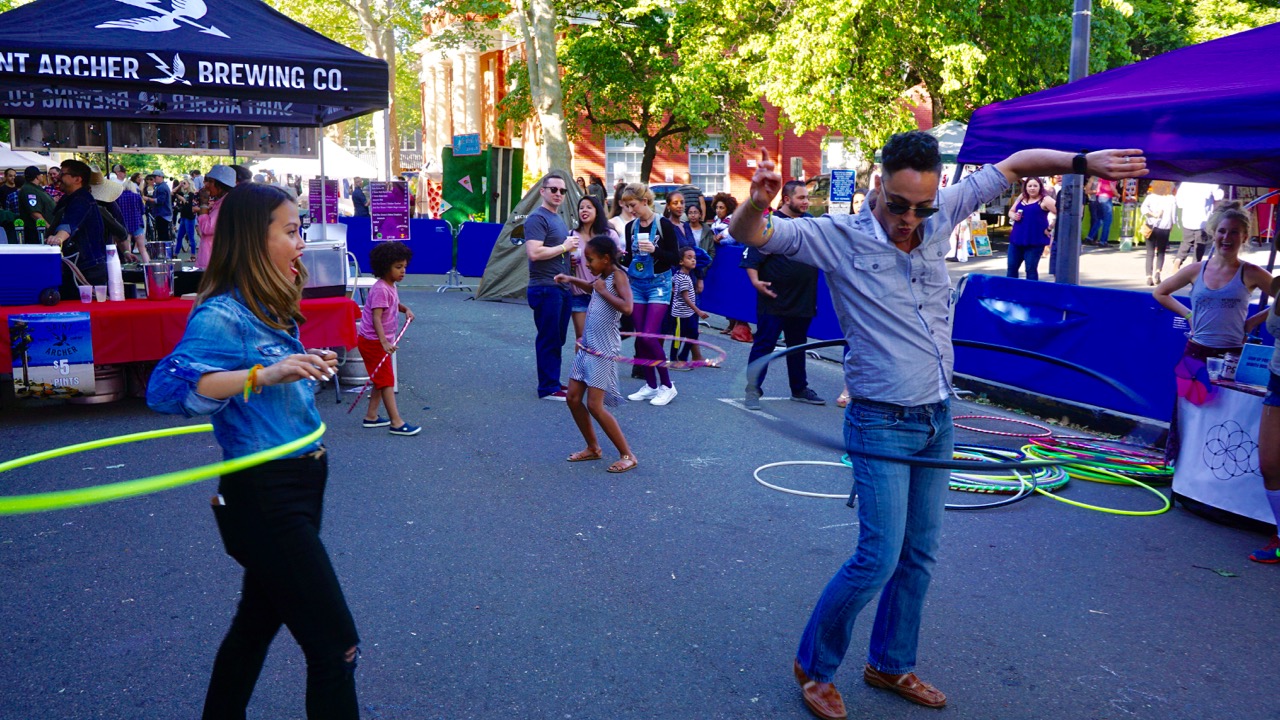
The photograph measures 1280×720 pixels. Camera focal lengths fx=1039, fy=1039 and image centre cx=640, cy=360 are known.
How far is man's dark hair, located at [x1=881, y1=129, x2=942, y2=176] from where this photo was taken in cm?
331

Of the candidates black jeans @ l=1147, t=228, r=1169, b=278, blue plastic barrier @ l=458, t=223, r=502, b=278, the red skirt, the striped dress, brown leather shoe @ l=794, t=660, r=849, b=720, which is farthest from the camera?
blue plastic barrier @ l=458, t=223, r=502, b=278

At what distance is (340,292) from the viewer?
31.3 feet

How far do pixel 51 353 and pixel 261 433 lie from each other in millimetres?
6596

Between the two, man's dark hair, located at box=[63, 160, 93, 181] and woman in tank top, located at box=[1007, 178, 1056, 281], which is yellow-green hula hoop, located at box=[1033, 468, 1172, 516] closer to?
man's dark hair, located at box=[63, 160, 93, 181]

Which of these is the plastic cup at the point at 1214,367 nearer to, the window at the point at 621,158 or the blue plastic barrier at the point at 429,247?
the blue plastic barrier at the point at 429,247

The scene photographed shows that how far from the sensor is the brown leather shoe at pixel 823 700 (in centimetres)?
365

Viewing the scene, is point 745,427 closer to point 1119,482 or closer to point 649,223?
point 649,223

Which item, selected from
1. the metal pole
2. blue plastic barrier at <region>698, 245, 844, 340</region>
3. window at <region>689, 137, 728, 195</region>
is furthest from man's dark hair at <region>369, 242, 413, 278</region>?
window at <region>689, 137, 728, 195</region>

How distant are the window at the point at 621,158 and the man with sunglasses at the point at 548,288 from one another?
3117cm

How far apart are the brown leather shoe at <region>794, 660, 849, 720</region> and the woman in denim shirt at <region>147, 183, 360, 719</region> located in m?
1.63

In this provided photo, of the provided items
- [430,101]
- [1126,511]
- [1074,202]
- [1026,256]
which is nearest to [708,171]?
[430,101]

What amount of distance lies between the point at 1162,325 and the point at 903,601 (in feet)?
17.6

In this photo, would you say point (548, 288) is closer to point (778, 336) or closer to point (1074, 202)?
point (778, 336)

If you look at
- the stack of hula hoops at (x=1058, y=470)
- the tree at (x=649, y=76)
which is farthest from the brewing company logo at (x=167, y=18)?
the tree at (x=649, y=76)
